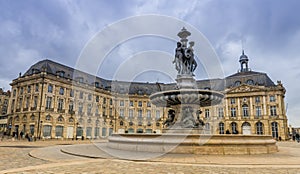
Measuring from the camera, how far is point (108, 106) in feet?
190

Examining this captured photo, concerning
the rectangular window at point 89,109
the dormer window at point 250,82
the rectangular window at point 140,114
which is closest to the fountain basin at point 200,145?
the rectangular window at point 89,109

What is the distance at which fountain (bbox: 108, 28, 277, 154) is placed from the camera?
367 inches

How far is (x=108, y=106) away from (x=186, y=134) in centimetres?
4962

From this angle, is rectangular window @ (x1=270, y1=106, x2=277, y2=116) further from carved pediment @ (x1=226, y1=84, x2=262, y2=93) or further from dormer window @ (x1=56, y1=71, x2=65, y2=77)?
dormer window @ (x1=56, y1=71, x2=65, y2=77)

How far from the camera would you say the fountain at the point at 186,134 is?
933 centimetres

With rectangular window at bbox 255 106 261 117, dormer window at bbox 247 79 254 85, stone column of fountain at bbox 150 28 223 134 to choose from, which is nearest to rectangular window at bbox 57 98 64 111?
stone column of fountain at bbox 150 28 223 134

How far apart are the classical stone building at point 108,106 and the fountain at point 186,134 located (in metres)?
25.8

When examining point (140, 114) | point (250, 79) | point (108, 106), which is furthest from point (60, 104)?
point (250, 79)

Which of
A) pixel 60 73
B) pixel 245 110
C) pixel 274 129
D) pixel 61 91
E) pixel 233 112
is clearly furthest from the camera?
pixel 233 112

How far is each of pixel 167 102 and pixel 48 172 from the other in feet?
28.4

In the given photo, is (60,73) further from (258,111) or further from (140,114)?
(258,111)

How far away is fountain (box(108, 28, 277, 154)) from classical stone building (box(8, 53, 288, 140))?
25.8 m

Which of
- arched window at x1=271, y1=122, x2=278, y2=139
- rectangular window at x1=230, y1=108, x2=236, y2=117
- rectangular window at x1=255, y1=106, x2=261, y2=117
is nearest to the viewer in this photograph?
arched window at x1=271, y1=122, x2=278, y2=139

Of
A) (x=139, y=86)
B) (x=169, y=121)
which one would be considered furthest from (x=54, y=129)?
(x=169, y=121)
